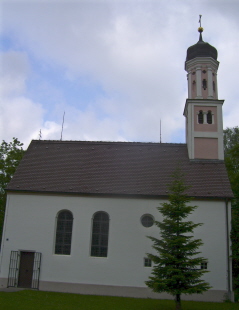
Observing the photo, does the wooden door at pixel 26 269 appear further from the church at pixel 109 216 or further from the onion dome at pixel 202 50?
the onion dome at pixel 202 50

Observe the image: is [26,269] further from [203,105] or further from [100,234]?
[203,105]

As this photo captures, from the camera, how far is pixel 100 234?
20.6 m

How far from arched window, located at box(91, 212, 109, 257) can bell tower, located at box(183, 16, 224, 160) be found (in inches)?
296

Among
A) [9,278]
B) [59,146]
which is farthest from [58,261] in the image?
[59,146]

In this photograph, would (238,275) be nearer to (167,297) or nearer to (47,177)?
(167,297)

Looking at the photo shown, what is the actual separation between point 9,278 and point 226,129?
1142 inches

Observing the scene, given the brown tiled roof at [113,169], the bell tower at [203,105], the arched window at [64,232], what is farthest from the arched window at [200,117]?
the arched window at [64,232]

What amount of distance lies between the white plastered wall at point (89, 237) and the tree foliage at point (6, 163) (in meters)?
8.03

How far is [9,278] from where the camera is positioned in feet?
65.9

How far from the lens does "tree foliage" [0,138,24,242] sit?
95.8 feet

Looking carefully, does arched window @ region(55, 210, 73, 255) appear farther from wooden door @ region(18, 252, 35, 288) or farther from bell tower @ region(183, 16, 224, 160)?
bell tower @ region(183, 16, 224, 160)

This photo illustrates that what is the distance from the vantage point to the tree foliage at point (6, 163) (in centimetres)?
2919

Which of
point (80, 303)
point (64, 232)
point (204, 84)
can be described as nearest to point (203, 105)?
point (204, 84)

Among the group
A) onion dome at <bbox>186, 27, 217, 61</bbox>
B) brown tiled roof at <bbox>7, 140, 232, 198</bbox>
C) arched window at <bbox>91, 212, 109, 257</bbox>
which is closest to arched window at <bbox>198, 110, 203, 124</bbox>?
brown tiled roof at <bbox>7, 140, 232, 198</bbox>
